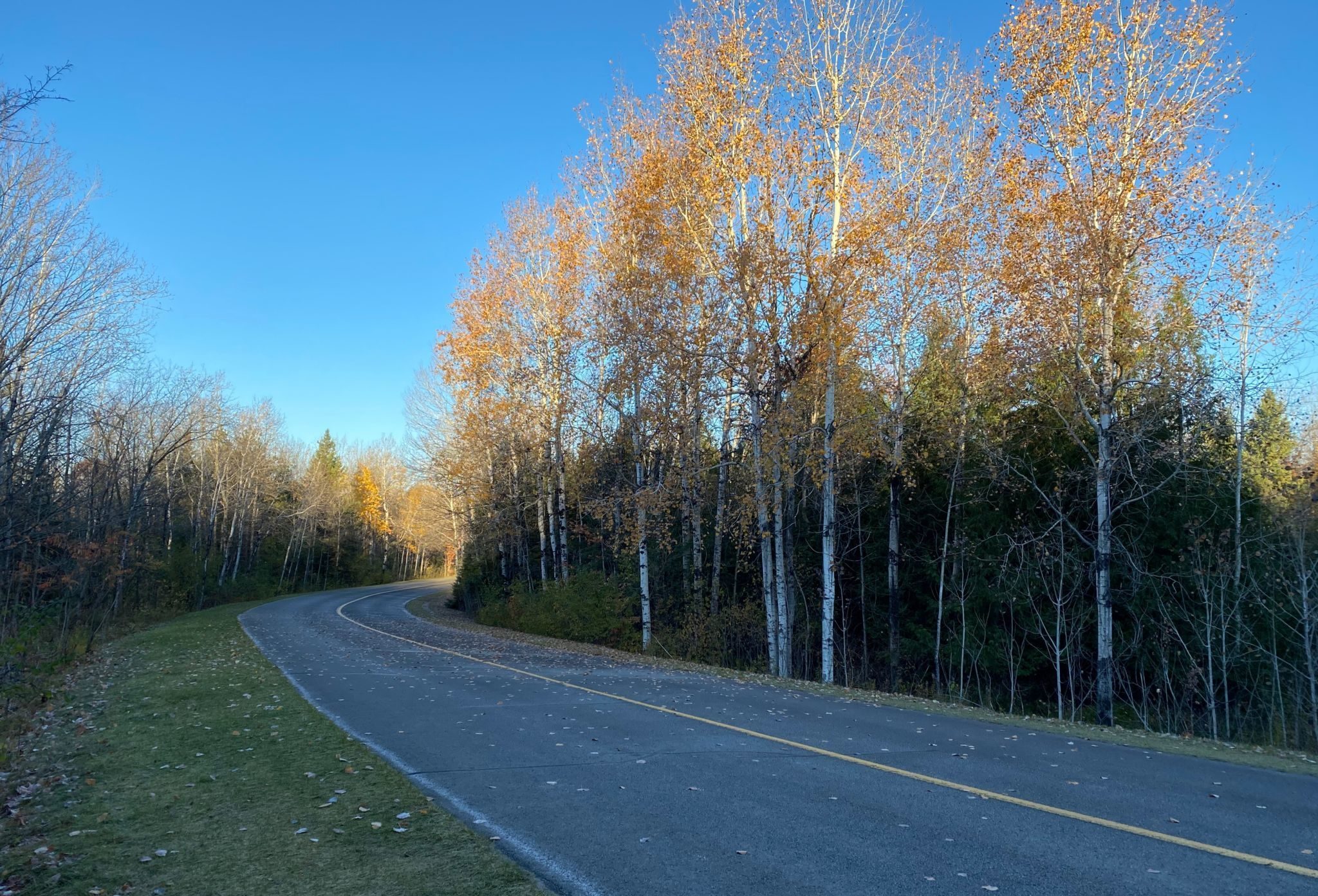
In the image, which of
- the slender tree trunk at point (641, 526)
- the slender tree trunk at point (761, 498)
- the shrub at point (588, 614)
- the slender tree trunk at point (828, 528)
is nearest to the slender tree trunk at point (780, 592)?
the slender tree trunk at point (761, 498)

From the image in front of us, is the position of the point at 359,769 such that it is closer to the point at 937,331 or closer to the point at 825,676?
the point at 825,676

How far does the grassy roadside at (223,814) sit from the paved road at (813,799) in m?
0.41

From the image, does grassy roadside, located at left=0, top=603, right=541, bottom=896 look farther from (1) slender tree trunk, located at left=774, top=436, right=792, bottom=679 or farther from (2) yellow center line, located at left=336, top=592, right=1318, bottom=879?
(1) slender tree trunk, located at left=774, top=436, right=792, bottom=679

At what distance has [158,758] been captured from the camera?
7.96 meters

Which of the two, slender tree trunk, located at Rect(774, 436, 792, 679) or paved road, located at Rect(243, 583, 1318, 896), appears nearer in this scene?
paved road, located at Rect(243, 583, 1318, 896)

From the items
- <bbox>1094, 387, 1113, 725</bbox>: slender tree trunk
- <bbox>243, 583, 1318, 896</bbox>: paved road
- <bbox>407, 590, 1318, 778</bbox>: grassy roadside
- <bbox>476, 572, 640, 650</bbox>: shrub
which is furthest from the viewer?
<bbox>476, 572, 640, 650</bbox>: shrub

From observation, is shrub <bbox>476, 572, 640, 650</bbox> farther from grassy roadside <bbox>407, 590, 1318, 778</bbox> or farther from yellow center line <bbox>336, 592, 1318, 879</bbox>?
yellow center line <bbox>336, 592, 1318, 879</bbox>

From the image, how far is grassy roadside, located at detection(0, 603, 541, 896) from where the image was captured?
15.1ft

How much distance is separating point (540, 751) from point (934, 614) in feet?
52.9

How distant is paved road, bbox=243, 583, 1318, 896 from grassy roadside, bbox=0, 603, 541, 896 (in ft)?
1.34

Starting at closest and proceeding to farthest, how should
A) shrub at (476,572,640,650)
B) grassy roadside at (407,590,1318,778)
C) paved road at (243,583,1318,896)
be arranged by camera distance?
paved road at (243,583,1318,896)
grassy roadside at (407,590,1318,778)
shrub at (476,572,640,650)

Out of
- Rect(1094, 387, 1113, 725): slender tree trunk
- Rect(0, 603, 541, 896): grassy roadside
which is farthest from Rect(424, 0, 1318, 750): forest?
Rect(0, 603, 541, 896): grassy roadside

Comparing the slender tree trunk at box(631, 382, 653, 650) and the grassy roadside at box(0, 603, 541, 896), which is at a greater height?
the slender tree trunk at box(631, 382, 653, 650)

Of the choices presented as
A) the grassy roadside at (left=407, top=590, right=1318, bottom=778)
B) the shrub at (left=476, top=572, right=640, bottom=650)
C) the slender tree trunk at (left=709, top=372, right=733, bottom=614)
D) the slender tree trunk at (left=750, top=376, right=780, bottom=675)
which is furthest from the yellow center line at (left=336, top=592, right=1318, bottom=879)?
the shrub at (left=476, top=572, right=640, bottom=650)
